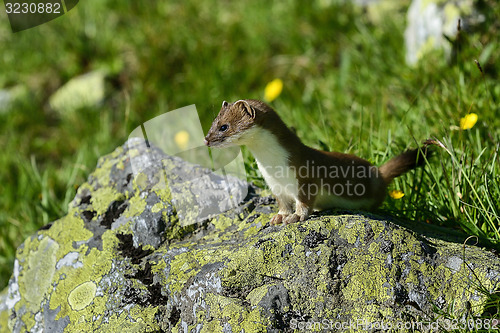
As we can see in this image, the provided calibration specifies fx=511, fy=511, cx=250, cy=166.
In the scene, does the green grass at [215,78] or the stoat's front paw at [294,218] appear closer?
the stoat's front paw at [294,218]

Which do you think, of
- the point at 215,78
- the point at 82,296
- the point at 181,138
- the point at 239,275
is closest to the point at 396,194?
the point at 239,275

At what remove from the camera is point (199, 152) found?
3.86 meters

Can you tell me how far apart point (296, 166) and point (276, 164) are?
0.38ft

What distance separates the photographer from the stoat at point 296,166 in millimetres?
2701

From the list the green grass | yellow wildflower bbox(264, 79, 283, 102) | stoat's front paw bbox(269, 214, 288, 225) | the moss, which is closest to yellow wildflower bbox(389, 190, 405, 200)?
the green grass

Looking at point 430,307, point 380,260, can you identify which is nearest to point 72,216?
point 380,260

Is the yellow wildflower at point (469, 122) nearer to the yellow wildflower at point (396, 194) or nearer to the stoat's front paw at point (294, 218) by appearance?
the yellow wildflower at point (396, 194)

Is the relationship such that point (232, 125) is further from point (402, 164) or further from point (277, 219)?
point (402, 164)

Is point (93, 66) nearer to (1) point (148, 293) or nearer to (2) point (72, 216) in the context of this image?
(2) point (72, 216)

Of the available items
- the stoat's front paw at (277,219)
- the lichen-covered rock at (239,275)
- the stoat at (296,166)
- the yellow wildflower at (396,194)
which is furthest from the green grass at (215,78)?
the lichen-covered rock at (239,275)

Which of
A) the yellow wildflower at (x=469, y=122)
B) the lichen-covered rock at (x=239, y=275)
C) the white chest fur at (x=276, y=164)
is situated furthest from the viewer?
the yellow wildflower at (x=469, y=122)

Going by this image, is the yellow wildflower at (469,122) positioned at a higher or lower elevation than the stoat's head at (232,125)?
lower

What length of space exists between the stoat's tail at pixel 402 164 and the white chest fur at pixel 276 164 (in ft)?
2.28

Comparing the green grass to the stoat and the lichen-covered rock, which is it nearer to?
the stoat
